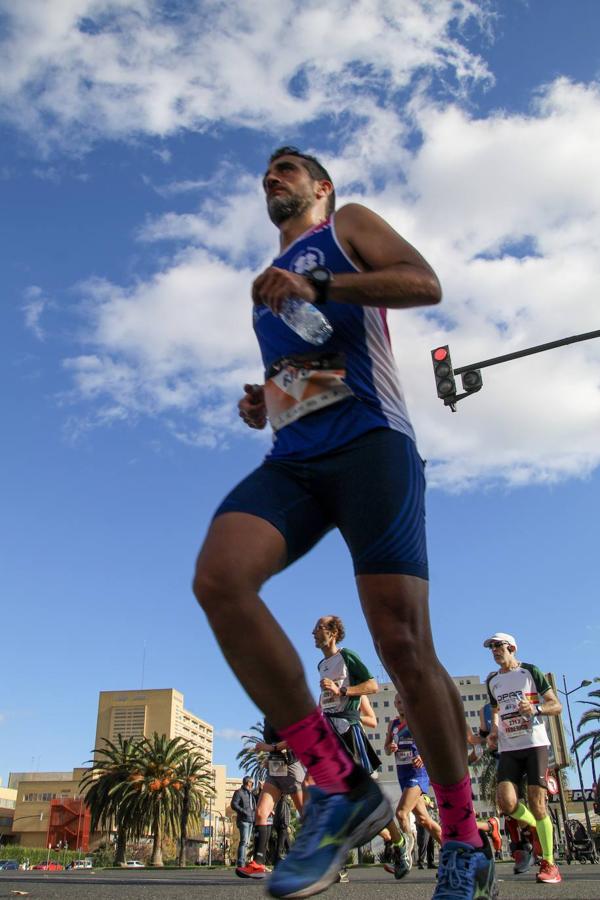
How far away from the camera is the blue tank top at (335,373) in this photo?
2521 millimetres

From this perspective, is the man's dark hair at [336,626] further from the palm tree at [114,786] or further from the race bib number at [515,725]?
the palm tree at [114,786]

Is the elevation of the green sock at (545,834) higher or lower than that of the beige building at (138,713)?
lower

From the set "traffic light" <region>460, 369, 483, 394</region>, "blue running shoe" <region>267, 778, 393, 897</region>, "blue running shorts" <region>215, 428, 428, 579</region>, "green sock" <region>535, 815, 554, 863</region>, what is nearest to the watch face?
"blue running shorts" <region>215, 428, 428, 579</region>

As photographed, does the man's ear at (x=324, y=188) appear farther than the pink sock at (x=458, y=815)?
Yes

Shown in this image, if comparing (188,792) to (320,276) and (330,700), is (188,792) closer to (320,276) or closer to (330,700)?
(330,700)

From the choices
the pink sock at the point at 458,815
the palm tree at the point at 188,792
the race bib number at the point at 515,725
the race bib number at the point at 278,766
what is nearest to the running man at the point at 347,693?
the race bib number at the point at 278,766

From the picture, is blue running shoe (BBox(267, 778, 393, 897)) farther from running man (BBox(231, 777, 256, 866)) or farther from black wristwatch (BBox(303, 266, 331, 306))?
running man (BBox(231, 777, 256, 866))

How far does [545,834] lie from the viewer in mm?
6984

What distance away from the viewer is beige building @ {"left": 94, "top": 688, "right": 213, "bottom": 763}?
446 ft

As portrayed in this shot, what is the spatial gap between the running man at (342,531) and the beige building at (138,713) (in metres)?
142

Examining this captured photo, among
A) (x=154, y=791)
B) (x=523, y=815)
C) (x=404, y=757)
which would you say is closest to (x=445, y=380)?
(x=404, y=757)

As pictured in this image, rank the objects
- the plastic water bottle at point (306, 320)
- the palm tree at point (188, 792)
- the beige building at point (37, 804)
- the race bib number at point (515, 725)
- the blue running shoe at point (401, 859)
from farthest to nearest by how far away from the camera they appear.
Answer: the beige building at point (37, 804) → the palm tree at point (188, 792) → the blue running shoe at point (401, 859) → the race bib number at point (515, 725) → the plastic water bottle at point (306, 320)

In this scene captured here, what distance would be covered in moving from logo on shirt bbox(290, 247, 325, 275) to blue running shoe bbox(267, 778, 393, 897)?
68.3 inches

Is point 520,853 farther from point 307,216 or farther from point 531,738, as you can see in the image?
point 307,216
